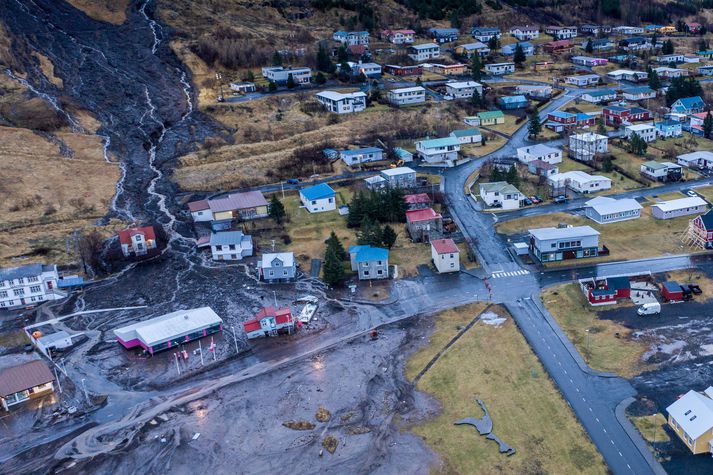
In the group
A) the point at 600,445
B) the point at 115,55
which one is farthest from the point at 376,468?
the point at 115,55

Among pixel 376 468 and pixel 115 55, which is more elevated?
pixel 115 55

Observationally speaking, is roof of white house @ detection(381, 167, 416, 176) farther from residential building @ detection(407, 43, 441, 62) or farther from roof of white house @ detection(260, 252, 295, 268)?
residential building @ detection(407, 43, 441, 62)

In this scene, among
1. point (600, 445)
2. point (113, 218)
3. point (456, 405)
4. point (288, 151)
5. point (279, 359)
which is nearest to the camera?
point (600, 445)

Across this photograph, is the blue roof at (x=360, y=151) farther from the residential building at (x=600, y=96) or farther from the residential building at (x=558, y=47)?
the residential building at (x=558, y=47)

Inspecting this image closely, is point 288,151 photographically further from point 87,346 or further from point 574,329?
point 574,329

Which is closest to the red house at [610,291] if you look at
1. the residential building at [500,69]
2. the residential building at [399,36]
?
the residential building at [500,69]
